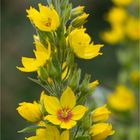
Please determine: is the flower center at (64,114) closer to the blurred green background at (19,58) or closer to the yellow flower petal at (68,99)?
the yellow flower petal at (68,99)

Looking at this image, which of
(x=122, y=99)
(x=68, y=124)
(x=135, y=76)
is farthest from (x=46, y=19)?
(x=135, y=76)

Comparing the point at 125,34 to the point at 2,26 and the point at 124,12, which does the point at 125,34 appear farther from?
the point at 2,26

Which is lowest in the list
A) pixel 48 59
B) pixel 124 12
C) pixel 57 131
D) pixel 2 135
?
pixel 2 135

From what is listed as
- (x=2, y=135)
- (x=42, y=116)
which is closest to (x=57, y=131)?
(x=42, y=116)

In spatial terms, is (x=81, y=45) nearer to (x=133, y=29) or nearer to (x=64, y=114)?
(x=64, y=114)

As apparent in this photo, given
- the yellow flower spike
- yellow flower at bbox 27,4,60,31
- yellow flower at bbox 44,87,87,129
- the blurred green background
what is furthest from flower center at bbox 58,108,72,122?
the blurred green background

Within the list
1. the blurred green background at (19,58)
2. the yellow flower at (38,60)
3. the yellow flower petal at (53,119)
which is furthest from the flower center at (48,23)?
the blurred green background at (19,58)
